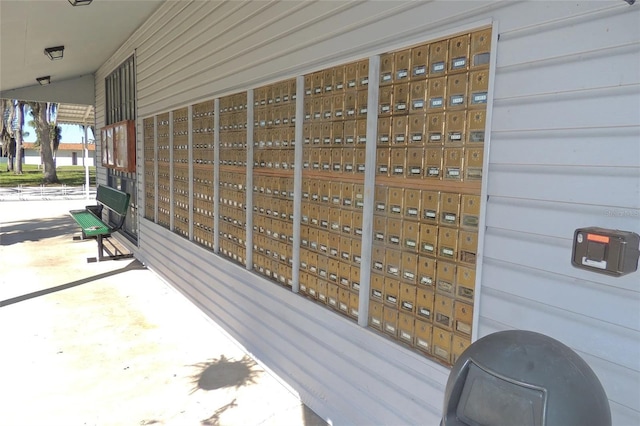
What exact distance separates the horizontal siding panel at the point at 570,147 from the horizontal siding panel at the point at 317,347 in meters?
1.20

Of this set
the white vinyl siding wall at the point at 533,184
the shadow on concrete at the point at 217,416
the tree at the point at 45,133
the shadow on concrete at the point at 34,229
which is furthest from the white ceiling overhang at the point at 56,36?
the tree at the point at 45,133

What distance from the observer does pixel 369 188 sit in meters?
2.81

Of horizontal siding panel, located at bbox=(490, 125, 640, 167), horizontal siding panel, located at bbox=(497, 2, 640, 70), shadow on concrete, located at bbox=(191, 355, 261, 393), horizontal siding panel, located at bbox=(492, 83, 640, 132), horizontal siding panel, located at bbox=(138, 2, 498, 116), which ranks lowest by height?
shadow on concrete, located at bbox=(191, 355, 261, 393)

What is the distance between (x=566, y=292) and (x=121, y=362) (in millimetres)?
3848

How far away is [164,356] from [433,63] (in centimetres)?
359

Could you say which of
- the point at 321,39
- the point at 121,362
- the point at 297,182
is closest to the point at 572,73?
the point at 321,39

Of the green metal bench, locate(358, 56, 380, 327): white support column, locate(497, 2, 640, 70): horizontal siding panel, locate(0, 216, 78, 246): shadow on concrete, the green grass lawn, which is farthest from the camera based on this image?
the green grass lawn

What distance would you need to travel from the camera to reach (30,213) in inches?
579

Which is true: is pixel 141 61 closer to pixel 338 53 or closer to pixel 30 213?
pixel 338 53

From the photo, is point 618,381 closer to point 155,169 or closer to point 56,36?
point 155,169

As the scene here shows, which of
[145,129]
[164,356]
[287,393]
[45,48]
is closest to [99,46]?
[45,48]

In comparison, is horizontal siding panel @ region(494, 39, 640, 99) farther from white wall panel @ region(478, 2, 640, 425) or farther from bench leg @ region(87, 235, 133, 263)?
bench leg @ region(87, 235, 133, 263)

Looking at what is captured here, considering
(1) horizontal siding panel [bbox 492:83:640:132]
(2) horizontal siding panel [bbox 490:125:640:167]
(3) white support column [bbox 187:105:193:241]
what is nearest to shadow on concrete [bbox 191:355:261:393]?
(3) white support column [bbox 187:105:193:241]

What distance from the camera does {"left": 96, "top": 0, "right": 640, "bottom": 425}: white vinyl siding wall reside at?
1.68 metres
